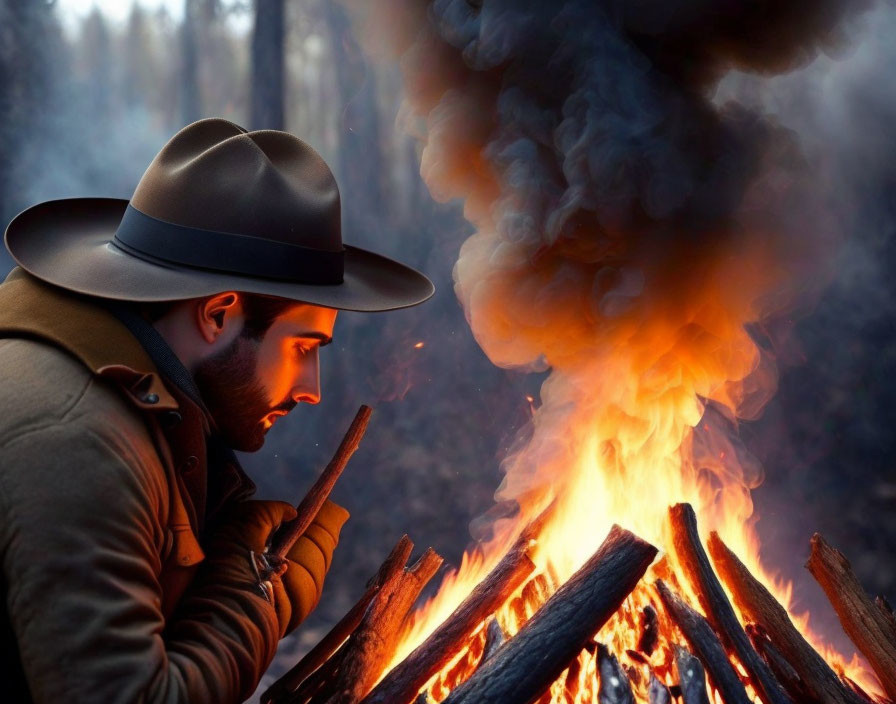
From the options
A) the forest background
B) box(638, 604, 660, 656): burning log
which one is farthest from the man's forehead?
the forest background

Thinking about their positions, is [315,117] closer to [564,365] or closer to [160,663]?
[564,365]

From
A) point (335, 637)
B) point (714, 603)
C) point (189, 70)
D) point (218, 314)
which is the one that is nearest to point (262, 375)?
point (218, 314)

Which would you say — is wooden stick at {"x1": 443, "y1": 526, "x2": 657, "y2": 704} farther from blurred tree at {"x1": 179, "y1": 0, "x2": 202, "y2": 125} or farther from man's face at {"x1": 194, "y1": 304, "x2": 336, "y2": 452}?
blurred tree at {"x1": 179, "y1": 0, "x2": 202, "y2": 125}

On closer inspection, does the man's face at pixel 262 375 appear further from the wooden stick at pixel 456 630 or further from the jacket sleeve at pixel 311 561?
the wooden stick at pixel 456 630

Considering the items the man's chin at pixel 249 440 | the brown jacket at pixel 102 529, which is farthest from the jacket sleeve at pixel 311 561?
the man's chin at pixel 249 440

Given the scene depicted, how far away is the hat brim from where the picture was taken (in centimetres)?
172

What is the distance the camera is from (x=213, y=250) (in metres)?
1.78

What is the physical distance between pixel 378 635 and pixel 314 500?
435mm

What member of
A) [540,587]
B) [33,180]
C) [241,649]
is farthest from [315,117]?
[241,649]

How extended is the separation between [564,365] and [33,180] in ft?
10.3

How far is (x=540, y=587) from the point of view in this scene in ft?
8.49

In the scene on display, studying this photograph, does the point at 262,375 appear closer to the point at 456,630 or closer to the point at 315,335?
the point at 315,335

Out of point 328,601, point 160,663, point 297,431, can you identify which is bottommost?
point 160,663

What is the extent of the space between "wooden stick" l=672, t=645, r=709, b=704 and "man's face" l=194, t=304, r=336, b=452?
120cm
